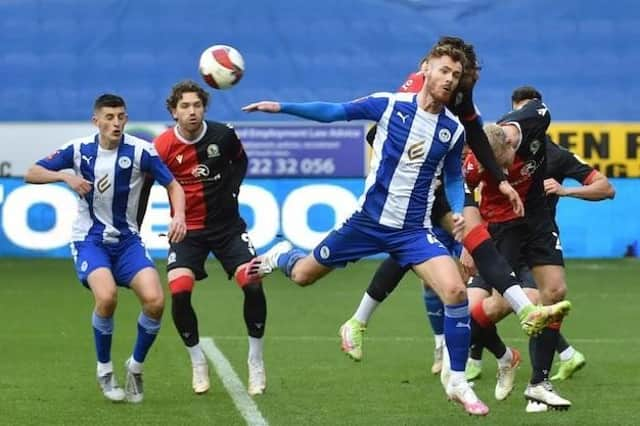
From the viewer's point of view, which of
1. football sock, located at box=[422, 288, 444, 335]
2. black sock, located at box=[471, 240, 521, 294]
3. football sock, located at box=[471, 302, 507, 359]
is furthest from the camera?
football sock, located at box=[422, 288, 444, 335]

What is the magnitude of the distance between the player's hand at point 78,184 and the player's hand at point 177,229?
612 mm

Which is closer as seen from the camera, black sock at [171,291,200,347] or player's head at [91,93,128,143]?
player's head at [91,93,128,143]

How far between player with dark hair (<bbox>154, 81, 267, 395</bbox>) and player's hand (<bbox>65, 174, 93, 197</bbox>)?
3.37ft

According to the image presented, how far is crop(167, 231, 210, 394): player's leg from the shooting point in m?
10.4

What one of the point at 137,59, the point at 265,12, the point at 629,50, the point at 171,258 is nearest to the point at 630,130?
the point at 629,50

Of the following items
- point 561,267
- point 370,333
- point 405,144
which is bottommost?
point 370,333

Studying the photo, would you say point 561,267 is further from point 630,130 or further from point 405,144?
point 630,130

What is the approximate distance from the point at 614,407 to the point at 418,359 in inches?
113

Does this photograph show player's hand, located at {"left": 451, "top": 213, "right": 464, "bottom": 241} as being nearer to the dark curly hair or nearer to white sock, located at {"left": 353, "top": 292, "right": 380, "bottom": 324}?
white sock, located at {"left": 353, "top": 292, "right": 380, "bottom": 324}

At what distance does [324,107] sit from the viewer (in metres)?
8.95

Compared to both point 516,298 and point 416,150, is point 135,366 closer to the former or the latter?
point 416,150

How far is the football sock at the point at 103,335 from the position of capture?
10.0m

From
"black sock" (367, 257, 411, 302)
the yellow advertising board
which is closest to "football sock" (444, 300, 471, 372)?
"black sock" (367, 257, 411, 302)

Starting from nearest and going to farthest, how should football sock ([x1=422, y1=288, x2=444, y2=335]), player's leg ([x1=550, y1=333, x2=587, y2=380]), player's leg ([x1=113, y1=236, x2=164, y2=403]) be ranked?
player's leg ([x1=113, y1=236, x2=164, y2=403])
player's leg ([x1=550, y1=333, x2=587, y2=380])
football sock ([x1=422, y1=288, x2=444, y2=335])
